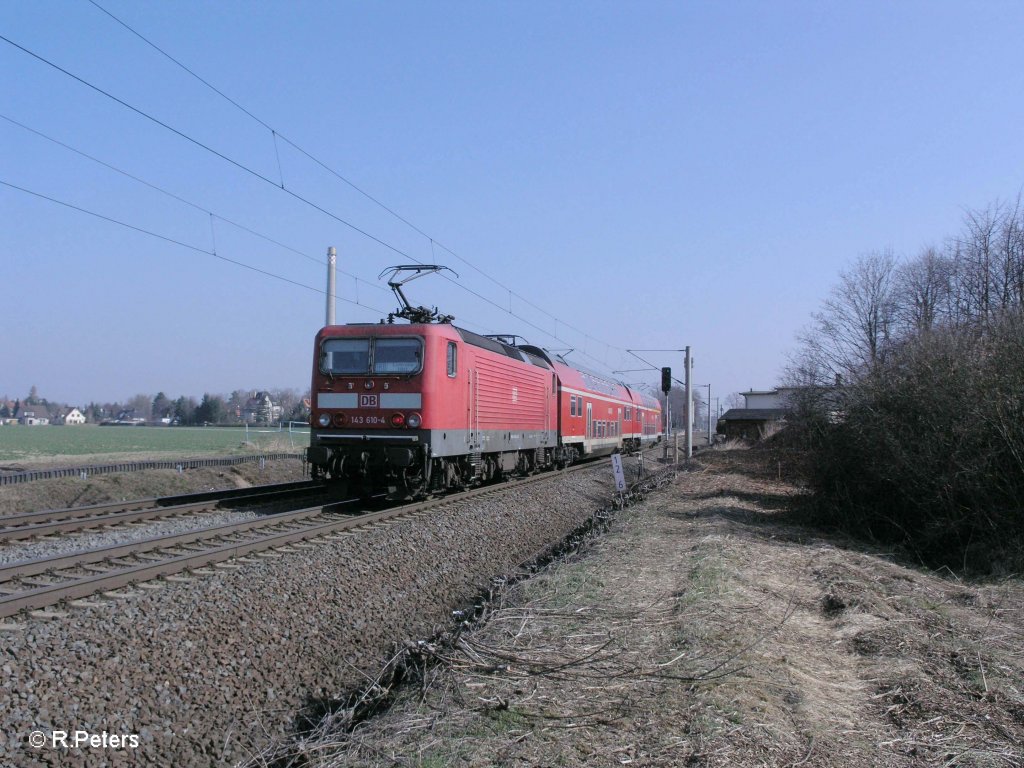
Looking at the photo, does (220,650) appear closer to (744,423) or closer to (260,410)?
(744,423)

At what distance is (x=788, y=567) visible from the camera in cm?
910

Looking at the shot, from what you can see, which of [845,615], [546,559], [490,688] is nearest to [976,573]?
[845,615]

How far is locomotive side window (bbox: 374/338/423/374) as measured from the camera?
45.1ft

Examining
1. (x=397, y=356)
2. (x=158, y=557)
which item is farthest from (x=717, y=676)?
(x=397, y=356)

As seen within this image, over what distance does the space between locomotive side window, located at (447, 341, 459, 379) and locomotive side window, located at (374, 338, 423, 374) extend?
0.77 metres

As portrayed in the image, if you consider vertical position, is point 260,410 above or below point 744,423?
above

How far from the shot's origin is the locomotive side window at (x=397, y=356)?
1373cm

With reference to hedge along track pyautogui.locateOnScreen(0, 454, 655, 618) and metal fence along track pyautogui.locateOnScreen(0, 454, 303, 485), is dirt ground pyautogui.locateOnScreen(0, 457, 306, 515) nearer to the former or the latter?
metal fence along track pyautogui.locateOnScreen(0, 454, 303, 485)

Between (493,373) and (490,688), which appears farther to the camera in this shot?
(493,373)

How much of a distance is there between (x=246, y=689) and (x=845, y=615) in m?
5.01

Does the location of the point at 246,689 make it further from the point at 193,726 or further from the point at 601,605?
the point at 601,605

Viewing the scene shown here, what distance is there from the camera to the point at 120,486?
1702cm

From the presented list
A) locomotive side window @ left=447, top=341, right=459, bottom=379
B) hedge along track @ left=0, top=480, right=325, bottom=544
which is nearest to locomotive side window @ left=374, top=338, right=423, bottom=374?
locomotive side window @ left=447, top=341, right=459, bottom=379

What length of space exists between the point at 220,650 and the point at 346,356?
831 cm
